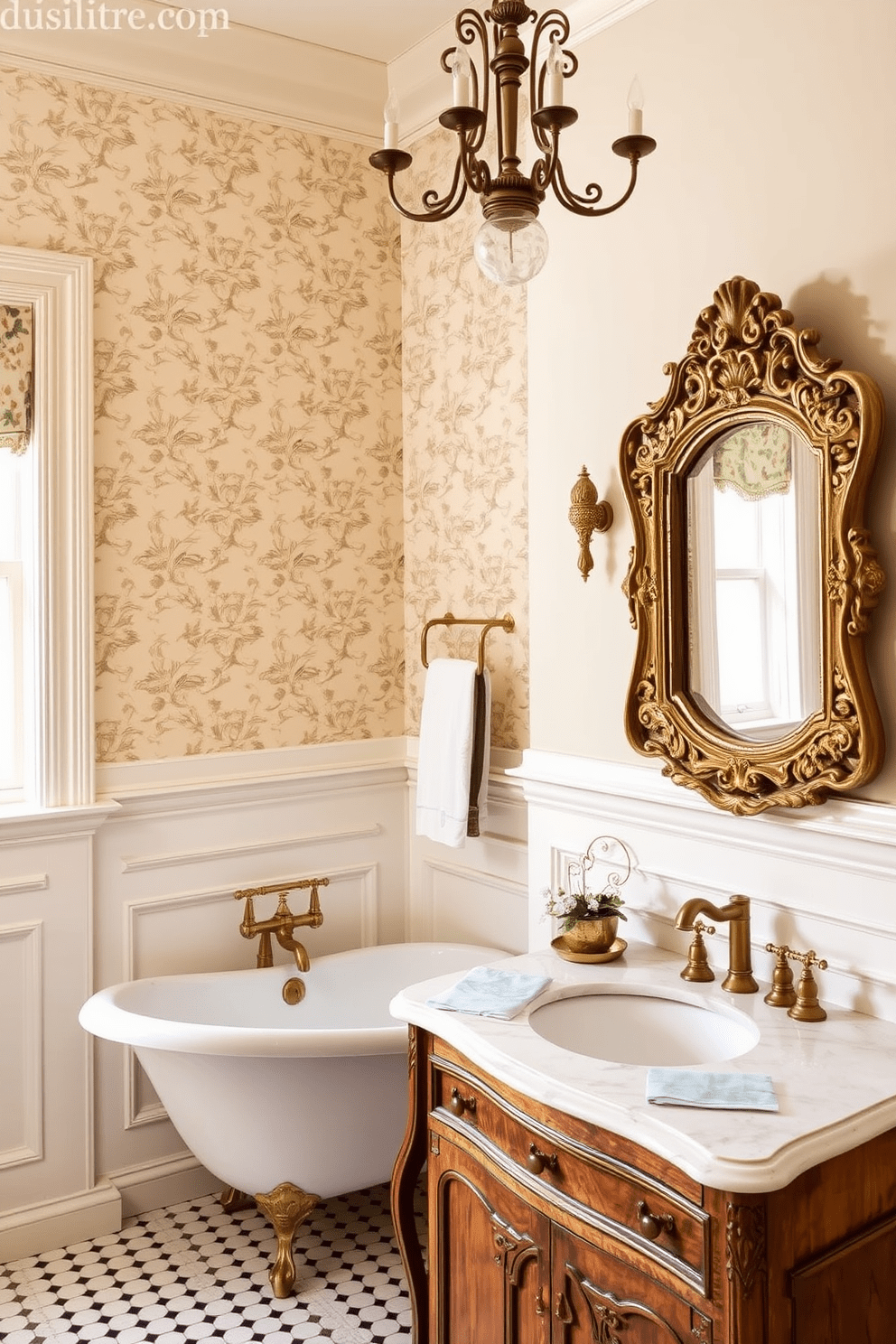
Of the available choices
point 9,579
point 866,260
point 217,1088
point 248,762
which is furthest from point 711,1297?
point 9,579

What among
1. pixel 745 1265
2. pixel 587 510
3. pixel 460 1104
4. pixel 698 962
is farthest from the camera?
pixel 587 510

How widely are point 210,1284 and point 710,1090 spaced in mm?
1593

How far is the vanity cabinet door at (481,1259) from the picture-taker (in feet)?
5.66

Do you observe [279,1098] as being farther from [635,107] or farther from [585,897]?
[635,107]

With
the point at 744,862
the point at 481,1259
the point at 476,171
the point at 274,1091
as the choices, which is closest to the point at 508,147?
the point at 476,171

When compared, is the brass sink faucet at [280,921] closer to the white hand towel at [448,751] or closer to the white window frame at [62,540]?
the white hand towel at [448,751]

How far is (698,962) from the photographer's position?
199cm

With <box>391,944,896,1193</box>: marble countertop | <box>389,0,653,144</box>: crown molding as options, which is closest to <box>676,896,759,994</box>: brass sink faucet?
<box>391,944,896,1193</box>: marble countertop

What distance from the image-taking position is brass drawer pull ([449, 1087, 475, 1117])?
187 centimetres

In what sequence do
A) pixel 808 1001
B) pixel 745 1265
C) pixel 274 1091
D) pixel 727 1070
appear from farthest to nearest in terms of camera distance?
pixel 274 1091 → pixel 808 1001 → pixel 727 1070 → pixel 745 1265

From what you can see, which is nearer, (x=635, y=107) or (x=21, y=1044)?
(x=635, y=107)

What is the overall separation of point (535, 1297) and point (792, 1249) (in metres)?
0.47

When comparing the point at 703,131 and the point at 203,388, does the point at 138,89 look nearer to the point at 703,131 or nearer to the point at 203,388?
the point at 203,388

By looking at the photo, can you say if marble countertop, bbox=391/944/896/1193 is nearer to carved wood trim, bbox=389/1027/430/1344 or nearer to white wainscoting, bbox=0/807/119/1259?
carved wood trim, bbox=389/1027/430/1344
